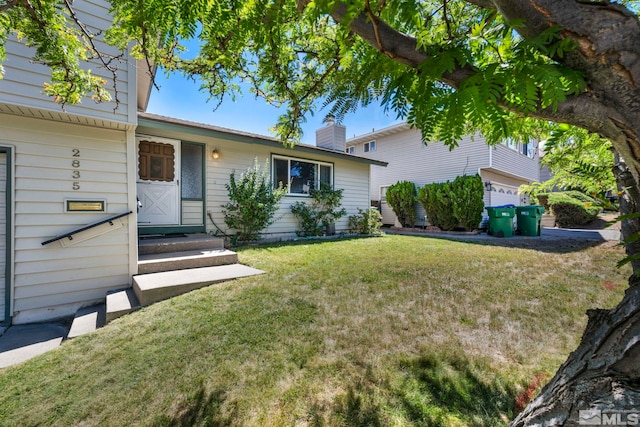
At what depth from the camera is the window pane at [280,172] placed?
8625mm

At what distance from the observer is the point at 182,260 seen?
15.7ft

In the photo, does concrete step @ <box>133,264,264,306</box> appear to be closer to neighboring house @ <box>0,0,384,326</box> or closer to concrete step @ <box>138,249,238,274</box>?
concrete step @ <box>138,249,238,274</box>

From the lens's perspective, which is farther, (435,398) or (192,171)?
(192,171)

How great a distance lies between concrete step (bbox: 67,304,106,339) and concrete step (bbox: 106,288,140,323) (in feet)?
0.55

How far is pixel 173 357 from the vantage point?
2371mm

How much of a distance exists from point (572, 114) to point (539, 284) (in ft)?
14.8

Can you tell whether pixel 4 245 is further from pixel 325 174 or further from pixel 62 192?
pixel 325 174

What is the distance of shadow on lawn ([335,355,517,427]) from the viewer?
167 cm

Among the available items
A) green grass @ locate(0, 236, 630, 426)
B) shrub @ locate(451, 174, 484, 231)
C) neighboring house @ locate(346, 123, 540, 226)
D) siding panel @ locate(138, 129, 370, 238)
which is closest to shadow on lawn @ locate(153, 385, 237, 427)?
green grass @ locate(0, 236, 630, 426)

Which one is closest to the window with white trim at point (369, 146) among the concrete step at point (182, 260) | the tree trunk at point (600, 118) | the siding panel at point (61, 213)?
the concrete step at point (182, 260)

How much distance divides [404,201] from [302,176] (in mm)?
7069

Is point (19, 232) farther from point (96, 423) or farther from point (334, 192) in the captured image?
point (334, 192)

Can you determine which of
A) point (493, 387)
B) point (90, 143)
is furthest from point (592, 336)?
point (90, 143)

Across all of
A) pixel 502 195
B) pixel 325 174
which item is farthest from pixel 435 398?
pixel 502 195
